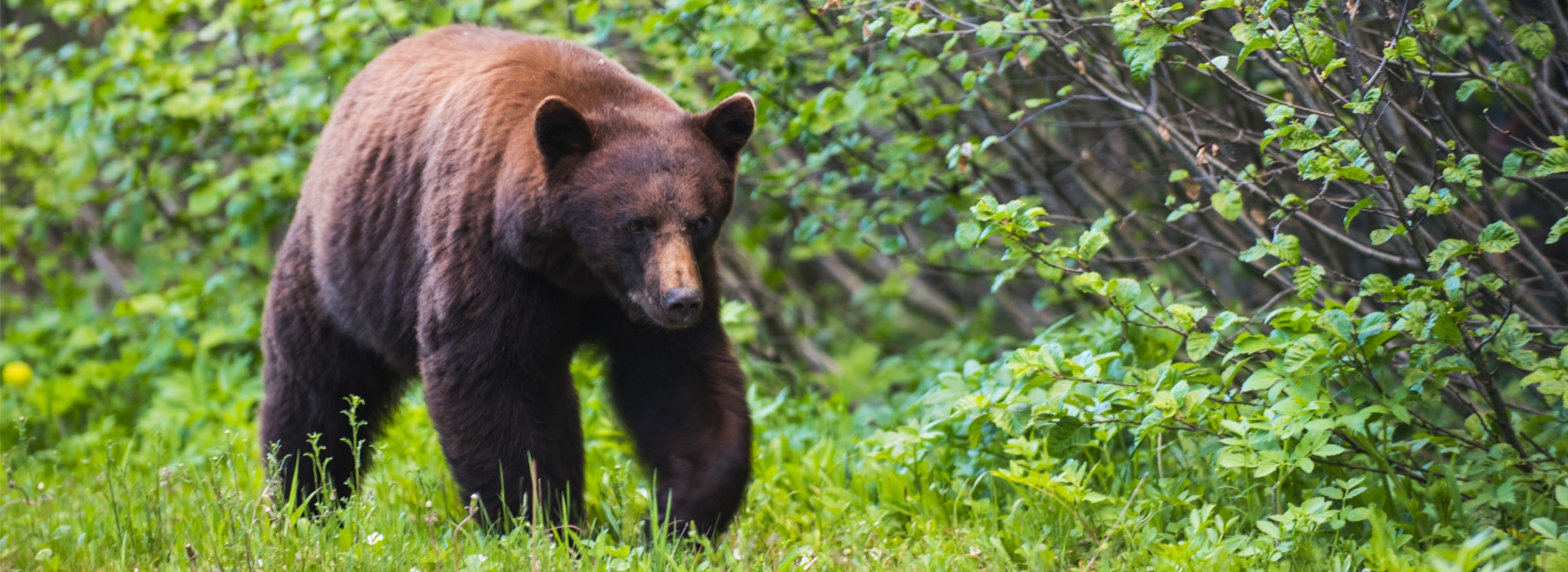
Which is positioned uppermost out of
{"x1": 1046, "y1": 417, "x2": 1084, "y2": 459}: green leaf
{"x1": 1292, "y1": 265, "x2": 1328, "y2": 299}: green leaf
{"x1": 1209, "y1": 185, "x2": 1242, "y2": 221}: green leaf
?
{"x1": 1209, "y1": 185, "x2": 1242, "y2": 221}: green leaf

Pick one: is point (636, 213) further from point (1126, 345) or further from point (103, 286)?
point (103, 286)

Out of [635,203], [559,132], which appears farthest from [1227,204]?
[559,132]

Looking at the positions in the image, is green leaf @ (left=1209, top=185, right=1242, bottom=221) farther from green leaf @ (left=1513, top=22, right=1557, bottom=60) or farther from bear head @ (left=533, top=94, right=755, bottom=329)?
bear head @ (left=533, top=94, right=755, bottom=329)

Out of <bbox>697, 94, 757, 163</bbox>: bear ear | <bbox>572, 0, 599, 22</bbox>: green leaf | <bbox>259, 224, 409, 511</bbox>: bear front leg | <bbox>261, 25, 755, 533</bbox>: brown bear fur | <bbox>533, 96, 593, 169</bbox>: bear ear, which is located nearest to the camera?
<bbox>533, 96, 593, 169</bbox>: bear ear

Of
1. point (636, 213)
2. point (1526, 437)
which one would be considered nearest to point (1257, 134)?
point (1526, 437)

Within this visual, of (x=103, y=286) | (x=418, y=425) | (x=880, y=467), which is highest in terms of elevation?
(x=880, y=467)

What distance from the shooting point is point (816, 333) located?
28.4 ft

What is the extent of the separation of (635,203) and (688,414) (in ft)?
2.37

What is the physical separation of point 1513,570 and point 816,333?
5836 millimetres

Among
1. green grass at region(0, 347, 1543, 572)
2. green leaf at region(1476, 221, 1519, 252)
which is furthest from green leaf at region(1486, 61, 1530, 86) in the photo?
green grass at region(0, 347, 1543, 572)

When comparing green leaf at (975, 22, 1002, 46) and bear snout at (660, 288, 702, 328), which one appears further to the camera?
green leaf at (975, 22, 1002, 46)

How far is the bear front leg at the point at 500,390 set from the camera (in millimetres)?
3568

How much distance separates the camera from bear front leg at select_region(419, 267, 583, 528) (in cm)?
357

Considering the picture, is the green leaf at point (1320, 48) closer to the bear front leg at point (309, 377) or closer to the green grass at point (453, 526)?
the green grass at point (453, 526)
